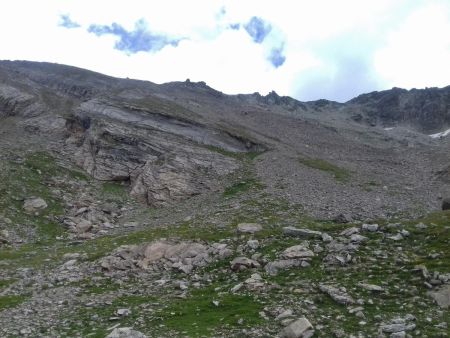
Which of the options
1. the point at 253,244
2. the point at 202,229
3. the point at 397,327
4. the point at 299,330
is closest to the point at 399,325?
the point at 397,327

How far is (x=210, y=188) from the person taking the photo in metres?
57.8

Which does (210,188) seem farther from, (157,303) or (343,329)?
(343,329)

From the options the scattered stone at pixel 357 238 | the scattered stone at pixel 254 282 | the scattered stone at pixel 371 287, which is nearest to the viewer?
the scattered stone at pixel 371 287

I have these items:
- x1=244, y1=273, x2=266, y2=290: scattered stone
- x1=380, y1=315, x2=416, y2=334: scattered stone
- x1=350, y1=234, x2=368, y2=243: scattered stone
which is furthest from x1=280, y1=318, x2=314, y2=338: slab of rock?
x1=350, y1=234, x2=368, y2=243: scattered stone

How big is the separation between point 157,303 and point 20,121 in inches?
2637

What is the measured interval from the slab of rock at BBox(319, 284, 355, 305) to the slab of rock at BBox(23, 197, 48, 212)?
112 ft

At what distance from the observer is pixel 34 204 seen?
156 feet

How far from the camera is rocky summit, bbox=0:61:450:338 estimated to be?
65.1 ft

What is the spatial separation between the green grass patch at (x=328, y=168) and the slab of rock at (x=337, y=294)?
43278 millimetres

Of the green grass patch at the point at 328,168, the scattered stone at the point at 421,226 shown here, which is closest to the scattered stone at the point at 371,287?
the scattered stone at the point at 421,226

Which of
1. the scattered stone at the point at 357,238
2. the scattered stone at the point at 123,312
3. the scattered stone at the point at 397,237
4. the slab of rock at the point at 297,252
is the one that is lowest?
the scattered stone at the point at 123,312

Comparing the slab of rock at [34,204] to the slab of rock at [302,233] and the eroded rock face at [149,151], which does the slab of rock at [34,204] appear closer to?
the eroded rock face at [149,151]

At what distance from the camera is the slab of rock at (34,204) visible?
46.6m

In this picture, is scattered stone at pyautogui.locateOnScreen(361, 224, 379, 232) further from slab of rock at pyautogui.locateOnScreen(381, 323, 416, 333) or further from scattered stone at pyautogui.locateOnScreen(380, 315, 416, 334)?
slab of rock at pyautogui.locateOnScreen(381, 323, 416, 333)
